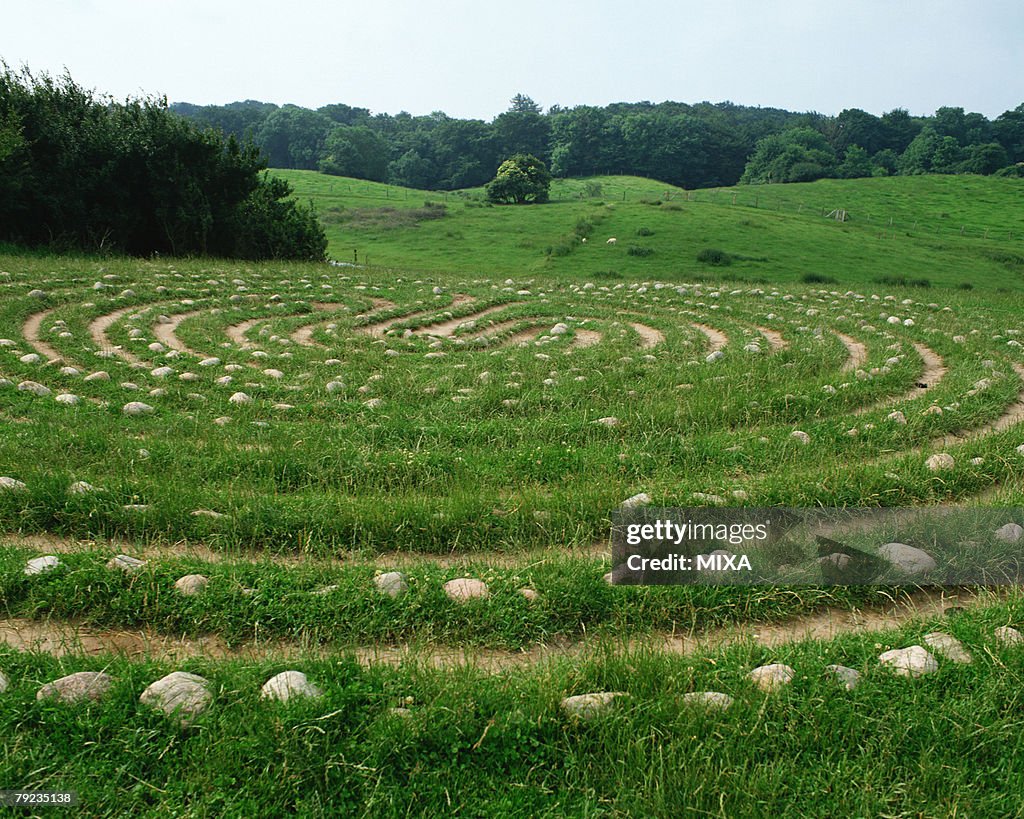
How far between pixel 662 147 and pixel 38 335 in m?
107

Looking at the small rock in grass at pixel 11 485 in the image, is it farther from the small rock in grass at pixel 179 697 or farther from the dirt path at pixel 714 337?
the dirt path at pixel 714 337

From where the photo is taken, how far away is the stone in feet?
16.4

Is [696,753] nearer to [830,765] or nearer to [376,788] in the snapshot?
[830,765]

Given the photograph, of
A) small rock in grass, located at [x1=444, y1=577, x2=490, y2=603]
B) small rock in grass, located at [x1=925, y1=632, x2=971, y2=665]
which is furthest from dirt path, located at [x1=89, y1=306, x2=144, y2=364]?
small rock in grass, located at [x1=925, y1=632, x2=971, y2=665]

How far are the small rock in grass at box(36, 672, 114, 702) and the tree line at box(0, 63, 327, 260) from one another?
841 inches

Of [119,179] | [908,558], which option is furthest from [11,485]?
[119,179]

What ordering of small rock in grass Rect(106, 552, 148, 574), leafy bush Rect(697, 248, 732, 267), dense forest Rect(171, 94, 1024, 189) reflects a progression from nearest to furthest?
small rock in grass Rect(106, 552, 148, 574), leafy bush Rect(697, 248, 732, 267), dense forest Rect(171, 94, 1024, 189)

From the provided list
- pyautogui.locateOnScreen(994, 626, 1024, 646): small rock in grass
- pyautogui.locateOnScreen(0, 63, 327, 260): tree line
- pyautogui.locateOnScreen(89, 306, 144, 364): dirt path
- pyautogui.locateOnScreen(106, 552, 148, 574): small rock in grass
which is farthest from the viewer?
pyautogui.locateOnScreen(0, 63, 327, 260): tree line

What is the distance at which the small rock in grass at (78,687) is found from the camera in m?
3.35

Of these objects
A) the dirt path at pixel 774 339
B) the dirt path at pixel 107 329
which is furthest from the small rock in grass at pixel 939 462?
the dirt path at pixel 107 329

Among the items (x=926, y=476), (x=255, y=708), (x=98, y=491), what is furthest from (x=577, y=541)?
(x=98, y=491)

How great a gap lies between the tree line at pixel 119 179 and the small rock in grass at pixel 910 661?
23500 millimetres

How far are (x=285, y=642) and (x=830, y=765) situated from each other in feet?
9.46

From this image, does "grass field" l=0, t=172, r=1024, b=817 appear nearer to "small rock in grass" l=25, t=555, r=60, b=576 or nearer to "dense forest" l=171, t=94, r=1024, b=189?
"small rock in grass" l=25, t=555, r=60, b=576
